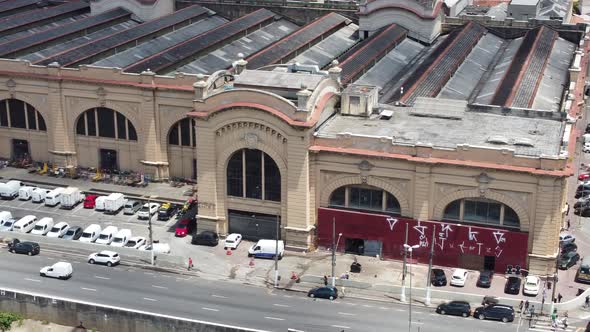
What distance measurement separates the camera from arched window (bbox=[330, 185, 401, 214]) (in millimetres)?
91125

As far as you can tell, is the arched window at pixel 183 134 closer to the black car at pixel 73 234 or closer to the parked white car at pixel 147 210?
the parked white car at pixel 147 210

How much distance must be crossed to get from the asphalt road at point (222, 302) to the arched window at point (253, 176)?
12.0 meters

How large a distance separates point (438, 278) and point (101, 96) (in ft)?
164

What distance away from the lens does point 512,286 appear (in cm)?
8431

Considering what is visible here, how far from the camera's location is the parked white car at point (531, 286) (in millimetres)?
83562

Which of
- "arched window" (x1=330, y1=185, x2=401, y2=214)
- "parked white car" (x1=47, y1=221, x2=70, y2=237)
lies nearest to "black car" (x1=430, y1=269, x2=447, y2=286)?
"arched window" (x1=330, y1=185, x2=401, y2=214)

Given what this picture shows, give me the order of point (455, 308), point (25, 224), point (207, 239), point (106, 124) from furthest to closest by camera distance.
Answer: point (106, 124) → point (25, 224) → point (207, 239) → point (455, 308)

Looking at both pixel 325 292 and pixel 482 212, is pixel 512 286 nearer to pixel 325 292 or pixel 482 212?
pixel 482 212

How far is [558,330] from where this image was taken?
78125 mm

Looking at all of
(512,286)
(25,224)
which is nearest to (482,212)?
(512,286)

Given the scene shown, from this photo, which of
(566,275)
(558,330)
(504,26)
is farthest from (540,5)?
(558,330)

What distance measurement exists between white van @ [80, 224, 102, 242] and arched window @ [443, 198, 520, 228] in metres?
37.5

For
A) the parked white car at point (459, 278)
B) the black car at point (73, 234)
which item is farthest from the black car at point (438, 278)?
the black car at point (73, 234)

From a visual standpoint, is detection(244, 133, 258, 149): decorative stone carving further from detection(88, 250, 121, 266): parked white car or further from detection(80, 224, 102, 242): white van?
detection(80, 224, 102, 242): white van
